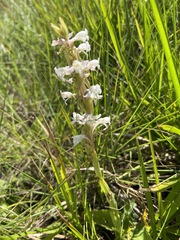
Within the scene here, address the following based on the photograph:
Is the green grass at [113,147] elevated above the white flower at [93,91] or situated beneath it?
situated beneath

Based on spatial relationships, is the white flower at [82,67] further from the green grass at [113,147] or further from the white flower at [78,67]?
the green grass at [113,147]

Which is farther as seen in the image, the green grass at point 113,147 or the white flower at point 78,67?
the green grass at point 113,147

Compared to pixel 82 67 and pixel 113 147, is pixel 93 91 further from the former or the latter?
pixel 113 147

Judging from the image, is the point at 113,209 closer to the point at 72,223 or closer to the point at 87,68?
the point at 72,223

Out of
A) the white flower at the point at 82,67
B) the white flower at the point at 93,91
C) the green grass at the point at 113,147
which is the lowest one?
the green grass at the point at 113,147

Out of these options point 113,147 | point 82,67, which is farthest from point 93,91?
point 113,147

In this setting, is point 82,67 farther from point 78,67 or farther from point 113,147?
point 113,147

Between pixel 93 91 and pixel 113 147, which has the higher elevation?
pixel 93 91

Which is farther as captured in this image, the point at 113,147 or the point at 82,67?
the point at 113,147

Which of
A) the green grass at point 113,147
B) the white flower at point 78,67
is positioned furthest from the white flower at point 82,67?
the green grass at point 113,147
